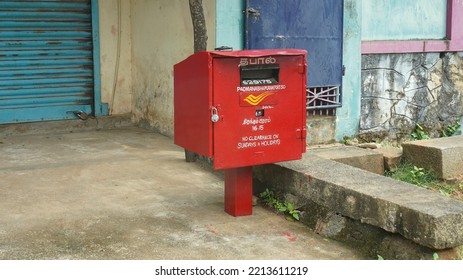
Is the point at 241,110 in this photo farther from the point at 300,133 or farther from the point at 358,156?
the point at 358,156

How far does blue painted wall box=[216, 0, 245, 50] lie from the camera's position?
7.38 m

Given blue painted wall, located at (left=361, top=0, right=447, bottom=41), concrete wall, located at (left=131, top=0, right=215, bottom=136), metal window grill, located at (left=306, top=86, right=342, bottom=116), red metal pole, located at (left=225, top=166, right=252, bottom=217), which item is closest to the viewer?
red metal pole, located at (left=225, top=166, right=252, bottom=217)

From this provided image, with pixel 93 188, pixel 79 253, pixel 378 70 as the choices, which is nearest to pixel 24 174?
pixel 93 188

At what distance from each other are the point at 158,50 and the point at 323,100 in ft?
7.28

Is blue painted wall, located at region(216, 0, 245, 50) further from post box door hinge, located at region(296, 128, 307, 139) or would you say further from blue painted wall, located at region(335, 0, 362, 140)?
post box door hinge, located at region(296, 128, 307, 139)

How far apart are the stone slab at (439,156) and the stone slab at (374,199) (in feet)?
6.44

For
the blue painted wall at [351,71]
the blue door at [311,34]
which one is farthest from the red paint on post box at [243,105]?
the blue painted wall at [351,71]

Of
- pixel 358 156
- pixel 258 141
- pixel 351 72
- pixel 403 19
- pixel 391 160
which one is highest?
pixel 403 19

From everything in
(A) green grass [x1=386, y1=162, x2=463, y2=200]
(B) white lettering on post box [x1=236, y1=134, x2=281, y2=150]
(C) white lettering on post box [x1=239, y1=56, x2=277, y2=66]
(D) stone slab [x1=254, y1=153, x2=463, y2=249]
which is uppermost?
(C) white lettering on post box [x1=239, y1=56, x2=277, y2=66]

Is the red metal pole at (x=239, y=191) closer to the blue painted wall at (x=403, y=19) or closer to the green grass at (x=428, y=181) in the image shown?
the green grass at (x=428, y=181)

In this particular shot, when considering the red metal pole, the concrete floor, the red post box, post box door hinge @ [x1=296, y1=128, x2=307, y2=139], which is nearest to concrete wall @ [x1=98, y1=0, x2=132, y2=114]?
the concrete floor

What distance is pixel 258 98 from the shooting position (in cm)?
496

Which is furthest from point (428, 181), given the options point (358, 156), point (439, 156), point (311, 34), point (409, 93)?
point (409, 93)

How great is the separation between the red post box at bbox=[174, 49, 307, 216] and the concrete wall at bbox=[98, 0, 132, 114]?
4154mm
